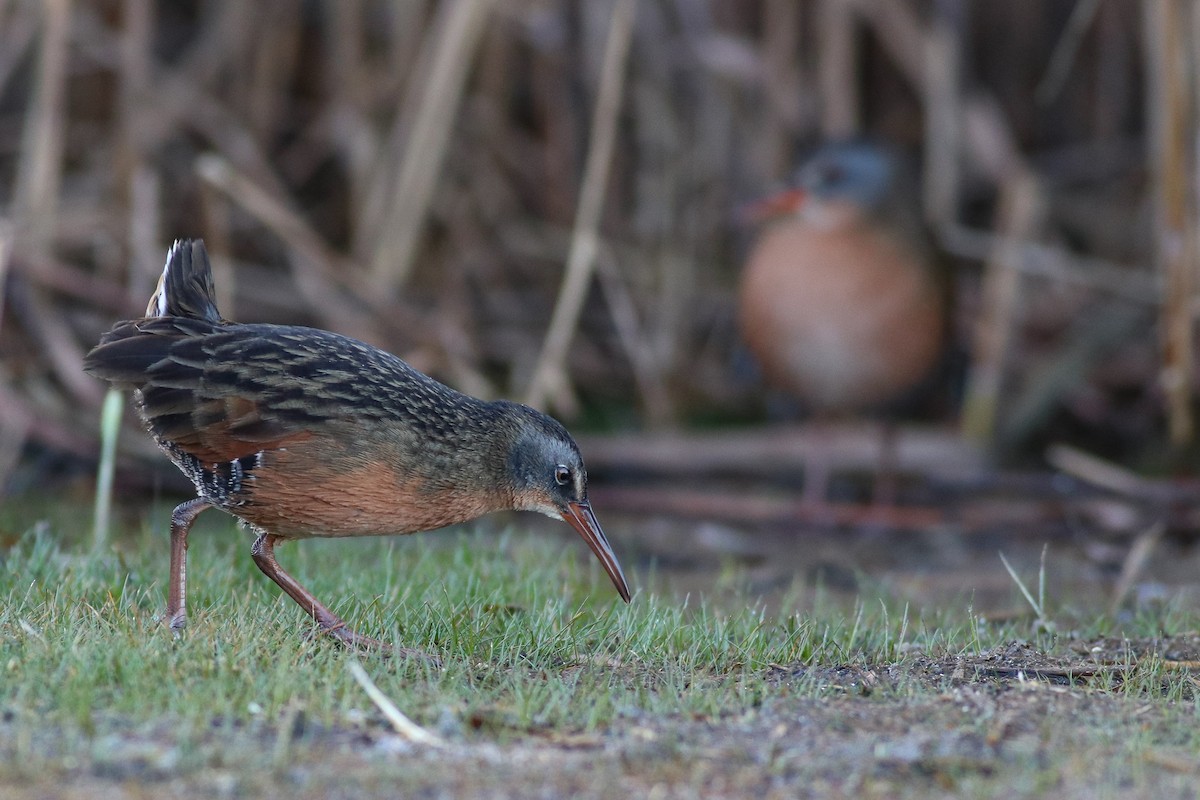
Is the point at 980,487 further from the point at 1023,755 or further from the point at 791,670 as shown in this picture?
the point at 1023,755

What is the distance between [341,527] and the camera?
4.06 meters

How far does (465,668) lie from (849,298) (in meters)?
4.77

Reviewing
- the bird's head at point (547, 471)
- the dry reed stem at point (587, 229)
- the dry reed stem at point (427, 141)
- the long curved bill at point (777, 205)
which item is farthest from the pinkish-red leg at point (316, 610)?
the long curved bill at point (777, 205)

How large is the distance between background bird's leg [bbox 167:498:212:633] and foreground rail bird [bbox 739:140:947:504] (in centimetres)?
423

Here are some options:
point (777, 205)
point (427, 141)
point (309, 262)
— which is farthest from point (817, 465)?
point (309, 262)

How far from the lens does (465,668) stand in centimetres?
363

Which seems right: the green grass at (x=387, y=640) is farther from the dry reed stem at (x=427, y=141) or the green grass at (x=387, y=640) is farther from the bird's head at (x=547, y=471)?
the dry reed stem at (x=427, y=141)

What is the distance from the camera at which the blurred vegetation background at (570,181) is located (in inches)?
299

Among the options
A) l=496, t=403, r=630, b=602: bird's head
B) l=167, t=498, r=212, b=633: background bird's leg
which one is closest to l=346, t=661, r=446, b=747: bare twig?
l=167, t=498, r=212, b=633: background bird's leg

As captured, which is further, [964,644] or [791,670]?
[964,644]

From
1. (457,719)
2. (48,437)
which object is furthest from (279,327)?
(48,437)

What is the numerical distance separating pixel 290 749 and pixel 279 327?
5.77 feet

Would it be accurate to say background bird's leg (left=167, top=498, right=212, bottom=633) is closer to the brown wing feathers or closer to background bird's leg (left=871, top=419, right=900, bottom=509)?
the brown wing feathers

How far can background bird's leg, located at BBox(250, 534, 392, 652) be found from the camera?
12.3 ft
